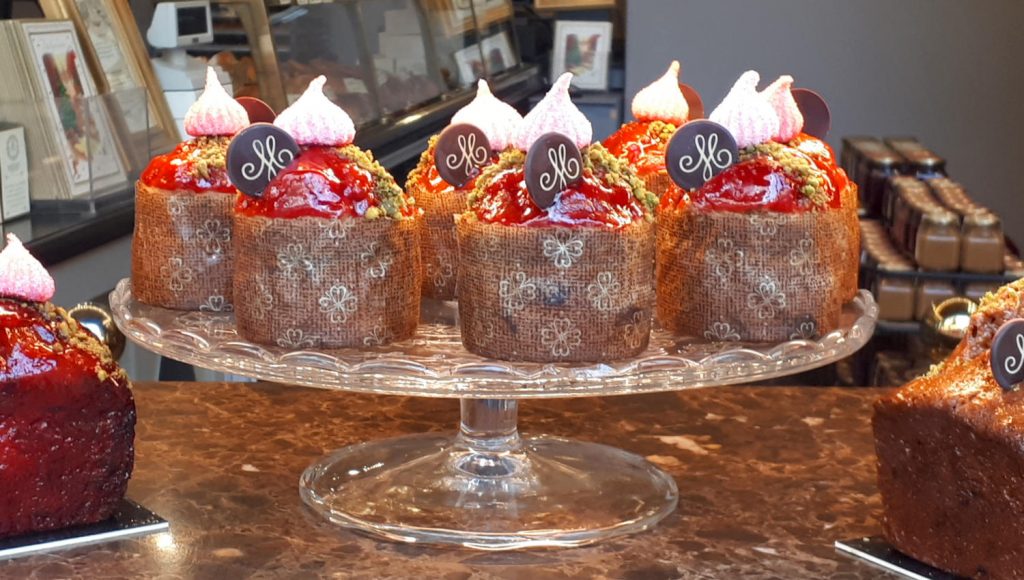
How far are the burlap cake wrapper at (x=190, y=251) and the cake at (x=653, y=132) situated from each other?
0.56m

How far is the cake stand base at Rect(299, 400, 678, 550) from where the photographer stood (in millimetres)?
1561

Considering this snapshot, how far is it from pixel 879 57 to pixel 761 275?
4347mm

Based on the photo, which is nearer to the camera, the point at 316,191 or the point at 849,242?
the point at 316,191

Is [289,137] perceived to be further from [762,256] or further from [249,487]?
[762,256]

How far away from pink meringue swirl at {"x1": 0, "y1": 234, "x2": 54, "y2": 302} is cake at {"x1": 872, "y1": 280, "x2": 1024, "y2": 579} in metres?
0.87

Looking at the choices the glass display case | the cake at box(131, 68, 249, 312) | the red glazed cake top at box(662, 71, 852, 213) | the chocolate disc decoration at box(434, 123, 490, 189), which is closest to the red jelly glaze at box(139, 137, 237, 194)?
the cake at box(131, 68, 249, 312)

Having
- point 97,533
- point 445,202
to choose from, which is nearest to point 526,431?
point 445,202

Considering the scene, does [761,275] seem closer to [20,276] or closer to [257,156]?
[257,156]

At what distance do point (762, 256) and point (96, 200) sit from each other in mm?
1542

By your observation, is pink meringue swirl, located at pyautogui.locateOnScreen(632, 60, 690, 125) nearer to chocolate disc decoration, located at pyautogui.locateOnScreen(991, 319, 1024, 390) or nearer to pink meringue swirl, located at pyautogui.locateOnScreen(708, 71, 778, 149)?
pink meringue swirl, located at pyautogui.locateOnScreen(708, 71, 778, 149)

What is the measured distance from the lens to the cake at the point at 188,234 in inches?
70.4

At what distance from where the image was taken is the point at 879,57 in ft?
18.8

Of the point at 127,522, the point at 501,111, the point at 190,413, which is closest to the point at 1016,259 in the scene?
the point at 501,111

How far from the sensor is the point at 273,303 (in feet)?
5.20
